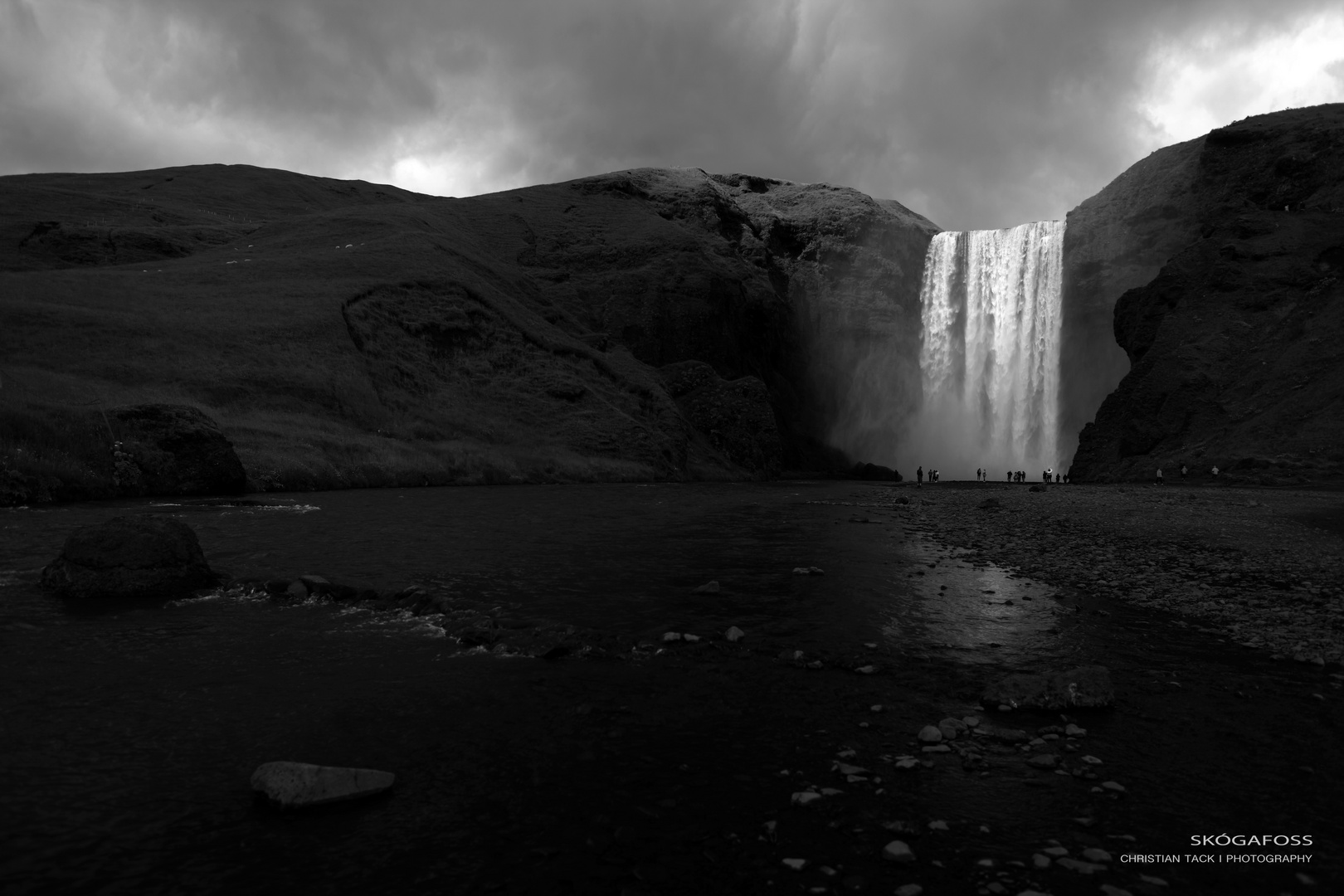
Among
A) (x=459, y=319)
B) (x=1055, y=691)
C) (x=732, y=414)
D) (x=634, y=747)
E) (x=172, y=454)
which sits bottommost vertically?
(x=634, y=747)

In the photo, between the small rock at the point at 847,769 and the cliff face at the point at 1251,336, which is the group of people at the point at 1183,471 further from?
the small rock at the point at 847,769

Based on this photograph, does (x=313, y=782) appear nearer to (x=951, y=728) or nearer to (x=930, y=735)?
(x=930, y=735)

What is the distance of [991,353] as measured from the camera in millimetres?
90750

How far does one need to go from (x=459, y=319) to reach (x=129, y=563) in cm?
6044

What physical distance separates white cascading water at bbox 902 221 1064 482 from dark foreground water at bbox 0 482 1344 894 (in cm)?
7823

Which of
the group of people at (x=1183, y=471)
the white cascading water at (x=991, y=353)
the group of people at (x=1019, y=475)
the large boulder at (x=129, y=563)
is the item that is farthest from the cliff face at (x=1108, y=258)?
the large boulder at (x=129, y=563)

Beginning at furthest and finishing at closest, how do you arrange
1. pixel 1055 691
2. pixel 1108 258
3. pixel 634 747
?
pixel 1108 258, pixel 1055 691, pixel 634 747

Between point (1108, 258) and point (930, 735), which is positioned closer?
point (930, 735)

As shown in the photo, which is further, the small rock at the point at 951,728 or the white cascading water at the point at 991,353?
the white cascading water at the point at 991,353

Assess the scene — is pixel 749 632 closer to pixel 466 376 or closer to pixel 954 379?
pixel 466 376

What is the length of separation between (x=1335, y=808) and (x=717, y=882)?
5153 mm

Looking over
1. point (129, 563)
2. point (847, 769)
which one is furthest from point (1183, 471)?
point (129, 563)

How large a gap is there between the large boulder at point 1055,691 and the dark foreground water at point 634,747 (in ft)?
0.64

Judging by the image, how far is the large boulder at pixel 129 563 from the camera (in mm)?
13242
